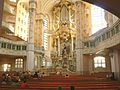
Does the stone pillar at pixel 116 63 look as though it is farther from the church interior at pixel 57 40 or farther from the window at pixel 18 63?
the window at pixel 18 63

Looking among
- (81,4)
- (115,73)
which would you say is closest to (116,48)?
(115,73)

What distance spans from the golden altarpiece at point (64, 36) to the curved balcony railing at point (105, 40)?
22.7 ft

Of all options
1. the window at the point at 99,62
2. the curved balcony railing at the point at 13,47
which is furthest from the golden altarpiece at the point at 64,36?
the curved balcony railing at the point at 13,47

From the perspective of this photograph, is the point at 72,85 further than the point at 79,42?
No

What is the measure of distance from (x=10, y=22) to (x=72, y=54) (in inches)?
451

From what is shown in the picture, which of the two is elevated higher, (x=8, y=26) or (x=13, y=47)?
(x=8, y=26)

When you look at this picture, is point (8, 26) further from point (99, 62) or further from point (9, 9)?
point (99, 62)

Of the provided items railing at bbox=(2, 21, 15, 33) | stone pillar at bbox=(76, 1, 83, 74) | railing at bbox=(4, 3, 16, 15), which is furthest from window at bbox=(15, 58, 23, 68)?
stone pillar at bbox=(76, 1, 83, 74)

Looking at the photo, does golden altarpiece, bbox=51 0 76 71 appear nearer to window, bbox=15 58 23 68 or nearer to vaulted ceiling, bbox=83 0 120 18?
window, bbox=15 58 23 68

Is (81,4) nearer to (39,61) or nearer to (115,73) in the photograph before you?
(39,61)

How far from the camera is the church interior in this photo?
20391mm

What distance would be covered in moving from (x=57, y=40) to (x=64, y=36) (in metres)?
1.61

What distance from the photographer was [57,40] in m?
32.6

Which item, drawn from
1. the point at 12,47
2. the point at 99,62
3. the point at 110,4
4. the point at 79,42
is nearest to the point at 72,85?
the point at 110,4
